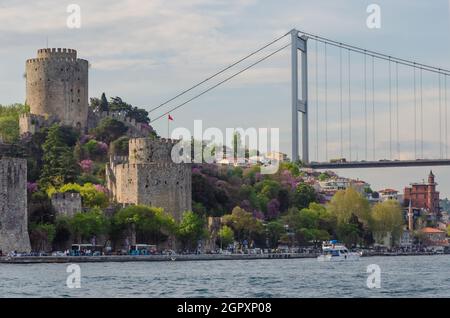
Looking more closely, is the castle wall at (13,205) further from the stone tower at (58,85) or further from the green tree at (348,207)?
the green tree at (348,207)

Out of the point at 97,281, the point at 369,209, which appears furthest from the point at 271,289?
the point at 369,209

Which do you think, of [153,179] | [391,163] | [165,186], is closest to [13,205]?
[153,179]

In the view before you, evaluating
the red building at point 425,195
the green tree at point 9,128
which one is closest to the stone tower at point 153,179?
the green tree at point 9,128

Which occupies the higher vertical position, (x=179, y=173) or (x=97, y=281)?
(x=179, y=173)

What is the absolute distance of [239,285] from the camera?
112ft

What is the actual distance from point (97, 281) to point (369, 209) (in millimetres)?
49759

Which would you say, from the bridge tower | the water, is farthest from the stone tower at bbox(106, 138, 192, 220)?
the bridge tower

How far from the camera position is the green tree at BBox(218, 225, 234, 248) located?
63000 millimetres

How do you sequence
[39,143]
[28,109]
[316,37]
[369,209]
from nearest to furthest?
[39,143] → [28,109] → [369,209] → [316,37]

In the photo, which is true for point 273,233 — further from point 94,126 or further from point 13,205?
point 13,205

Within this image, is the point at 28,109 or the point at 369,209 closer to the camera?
the point at 28,109

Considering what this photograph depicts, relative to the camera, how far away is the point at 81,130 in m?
68.2

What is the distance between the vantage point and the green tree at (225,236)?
63.0m
